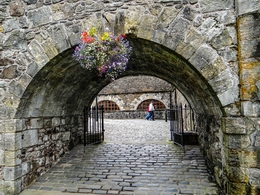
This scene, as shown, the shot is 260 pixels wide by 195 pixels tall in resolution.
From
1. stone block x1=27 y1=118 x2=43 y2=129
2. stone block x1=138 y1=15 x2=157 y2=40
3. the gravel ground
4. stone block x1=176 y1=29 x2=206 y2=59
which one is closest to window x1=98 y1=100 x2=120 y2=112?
the gravel ground

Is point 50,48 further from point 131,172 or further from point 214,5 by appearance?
point 131,172

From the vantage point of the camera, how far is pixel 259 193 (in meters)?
2.69

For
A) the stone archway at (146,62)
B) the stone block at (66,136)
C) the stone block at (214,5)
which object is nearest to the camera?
the stone archway at (146,62)

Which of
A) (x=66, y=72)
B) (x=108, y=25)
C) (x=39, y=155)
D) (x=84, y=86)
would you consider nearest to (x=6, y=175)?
(x=39, y=155)

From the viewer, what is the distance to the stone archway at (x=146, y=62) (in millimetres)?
2822

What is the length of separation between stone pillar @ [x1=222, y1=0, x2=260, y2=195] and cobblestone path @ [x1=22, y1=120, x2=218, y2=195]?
862 mm

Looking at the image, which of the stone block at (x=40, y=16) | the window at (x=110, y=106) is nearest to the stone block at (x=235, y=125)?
the stone block at (x=40, y=16)

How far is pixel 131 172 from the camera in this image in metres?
4.41

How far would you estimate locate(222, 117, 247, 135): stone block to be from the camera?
9.14 feet

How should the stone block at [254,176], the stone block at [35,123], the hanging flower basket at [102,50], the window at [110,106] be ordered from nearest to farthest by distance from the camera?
1. the stone block at [254,176]
2. the hanging flower basket at [102,50]
3. the stone block at [35,123]
4. the window at [110,106]

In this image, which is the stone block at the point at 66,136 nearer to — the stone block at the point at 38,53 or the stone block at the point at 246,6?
the stone block at the point at 38,53

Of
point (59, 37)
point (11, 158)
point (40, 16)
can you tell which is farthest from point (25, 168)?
point (40, 16)

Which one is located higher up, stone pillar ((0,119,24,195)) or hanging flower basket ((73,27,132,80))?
hanging flower basket ((73,27,132,80))

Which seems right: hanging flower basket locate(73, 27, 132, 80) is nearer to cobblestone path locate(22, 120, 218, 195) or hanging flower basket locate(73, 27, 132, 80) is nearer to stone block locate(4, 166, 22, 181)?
cobblestone path locate(22, 120, 218, 195)
